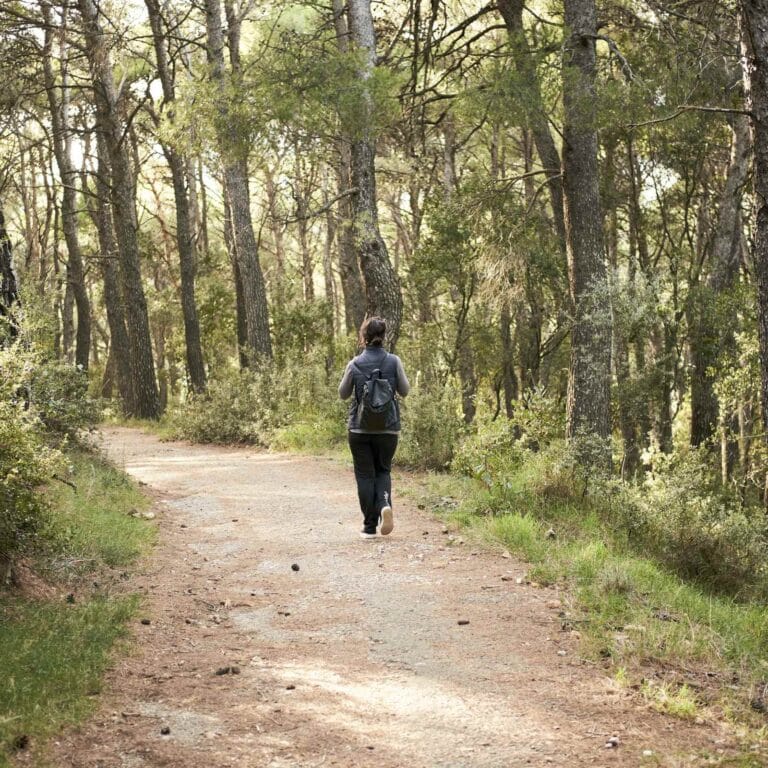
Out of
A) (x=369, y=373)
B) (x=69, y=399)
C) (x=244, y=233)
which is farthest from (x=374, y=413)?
(x=244, y=233)

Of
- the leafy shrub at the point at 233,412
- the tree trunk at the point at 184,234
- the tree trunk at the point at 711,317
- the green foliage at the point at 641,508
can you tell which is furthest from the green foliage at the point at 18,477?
the tree trunk at the point at 184,234

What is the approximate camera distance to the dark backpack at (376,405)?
7.43 meters

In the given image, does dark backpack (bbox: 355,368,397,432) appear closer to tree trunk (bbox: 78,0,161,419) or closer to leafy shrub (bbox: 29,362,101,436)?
leafy shrub (bbox: 29,362,101,436)

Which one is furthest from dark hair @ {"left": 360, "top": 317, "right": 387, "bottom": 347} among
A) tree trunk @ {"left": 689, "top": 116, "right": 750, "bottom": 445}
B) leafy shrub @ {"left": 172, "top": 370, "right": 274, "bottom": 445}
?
tree trunk @ {"left": 689, "top": 116, "right": 750, "bottom": 445}

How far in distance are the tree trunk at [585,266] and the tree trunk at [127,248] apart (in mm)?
10384

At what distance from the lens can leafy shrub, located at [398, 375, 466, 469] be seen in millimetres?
11740

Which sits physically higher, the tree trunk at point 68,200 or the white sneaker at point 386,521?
the tree trunk at point 68,200

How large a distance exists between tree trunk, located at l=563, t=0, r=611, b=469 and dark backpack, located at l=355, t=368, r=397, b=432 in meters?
3.92

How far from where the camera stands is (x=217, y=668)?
4.81 meters

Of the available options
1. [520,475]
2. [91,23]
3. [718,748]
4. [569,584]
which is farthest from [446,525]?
[91,23]

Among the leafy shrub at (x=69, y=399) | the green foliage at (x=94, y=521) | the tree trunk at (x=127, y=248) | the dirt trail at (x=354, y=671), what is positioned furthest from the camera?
the tree trunk at (x=127, y=248)

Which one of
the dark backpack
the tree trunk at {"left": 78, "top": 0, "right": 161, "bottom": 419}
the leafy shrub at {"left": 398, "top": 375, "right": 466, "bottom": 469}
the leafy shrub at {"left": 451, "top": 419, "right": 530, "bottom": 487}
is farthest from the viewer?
the tree trunk at {"left": 78, "top": 0, "right": 161, "bottom": 419}

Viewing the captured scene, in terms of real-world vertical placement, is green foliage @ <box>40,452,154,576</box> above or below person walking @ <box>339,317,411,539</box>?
below

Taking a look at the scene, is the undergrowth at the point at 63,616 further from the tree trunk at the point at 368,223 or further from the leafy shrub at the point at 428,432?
the tree trunk at the point at 368,223
